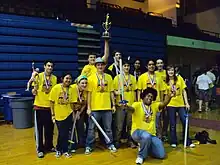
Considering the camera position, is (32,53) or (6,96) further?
(32,53)

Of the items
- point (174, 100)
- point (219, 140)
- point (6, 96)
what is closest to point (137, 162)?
point (174, 100)

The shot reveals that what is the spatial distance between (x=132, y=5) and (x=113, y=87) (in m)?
12.4

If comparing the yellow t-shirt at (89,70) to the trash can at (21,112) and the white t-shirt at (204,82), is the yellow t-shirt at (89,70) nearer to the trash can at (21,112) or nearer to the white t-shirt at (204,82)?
the trash can at (21,112)

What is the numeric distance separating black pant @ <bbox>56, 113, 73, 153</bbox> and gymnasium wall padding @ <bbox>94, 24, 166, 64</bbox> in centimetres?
583

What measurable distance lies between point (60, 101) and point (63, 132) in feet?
1.35

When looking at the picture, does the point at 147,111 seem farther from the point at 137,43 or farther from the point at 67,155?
the point at 137,43

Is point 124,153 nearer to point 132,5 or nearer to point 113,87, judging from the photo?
point 113,87

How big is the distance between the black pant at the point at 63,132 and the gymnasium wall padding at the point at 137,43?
5832mm

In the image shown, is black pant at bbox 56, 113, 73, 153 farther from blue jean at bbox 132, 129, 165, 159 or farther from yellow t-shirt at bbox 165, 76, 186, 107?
yellow t-shirt at bbox 165, 76, 186, 107

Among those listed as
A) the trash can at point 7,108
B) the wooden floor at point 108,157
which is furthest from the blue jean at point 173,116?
the trash can at point 7,108

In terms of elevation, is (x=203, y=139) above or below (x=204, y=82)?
below

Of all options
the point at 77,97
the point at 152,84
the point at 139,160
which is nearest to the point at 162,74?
the point at 152,84

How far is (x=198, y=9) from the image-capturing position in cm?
1590

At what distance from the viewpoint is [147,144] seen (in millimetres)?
3582
